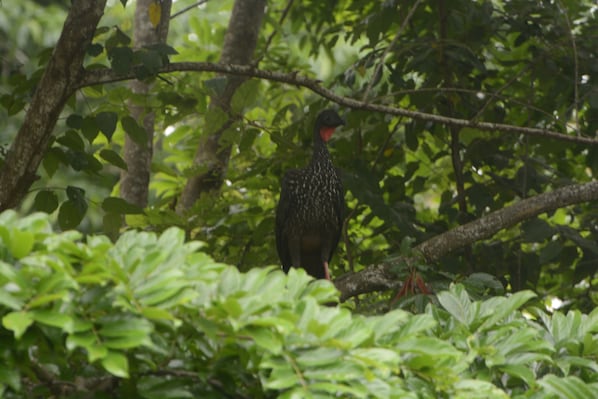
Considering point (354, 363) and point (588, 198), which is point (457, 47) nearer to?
point (588, 198)

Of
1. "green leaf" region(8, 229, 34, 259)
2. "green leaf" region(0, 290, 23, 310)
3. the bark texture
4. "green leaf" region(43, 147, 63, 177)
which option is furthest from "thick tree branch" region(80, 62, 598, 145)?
"green leaf" region(0, 290, 23, 310)

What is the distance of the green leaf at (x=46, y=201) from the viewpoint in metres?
3.39

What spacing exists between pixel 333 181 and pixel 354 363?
3.37 metres

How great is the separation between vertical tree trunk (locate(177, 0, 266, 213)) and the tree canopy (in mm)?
14

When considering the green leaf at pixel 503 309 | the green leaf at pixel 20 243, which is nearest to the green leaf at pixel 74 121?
the green leaf at pixel 503 309

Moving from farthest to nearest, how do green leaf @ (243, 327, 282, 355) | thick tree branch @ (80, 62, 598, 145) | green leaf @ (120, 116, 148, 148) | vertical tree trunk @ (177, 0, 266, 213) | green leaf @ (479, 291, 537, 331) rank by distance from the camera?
1. vertical tree trunk @ (177, 0, 266, 213)
2. green leaf @ (120, 116, 148, 148)
3. thick tree branch @ (80, 62, 598, 145)
4. green leaf @ (479, 291, 537, 331)
5. green leaf @ (243, 327, 282, 355)

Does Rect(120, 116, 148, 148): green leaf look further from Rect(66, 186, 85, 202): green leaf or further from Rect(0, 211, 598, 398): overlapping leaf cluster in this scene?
Rect(0, 211, 598, 398): overlapping leaf cluster

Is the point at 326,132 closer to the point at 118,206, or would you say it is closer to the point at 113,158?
the point at 113,158

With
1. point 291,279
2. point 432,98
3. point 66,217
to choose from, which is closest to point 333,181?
point 432,98

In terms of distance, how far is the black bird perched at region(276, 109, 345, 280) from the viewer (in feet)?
15.8

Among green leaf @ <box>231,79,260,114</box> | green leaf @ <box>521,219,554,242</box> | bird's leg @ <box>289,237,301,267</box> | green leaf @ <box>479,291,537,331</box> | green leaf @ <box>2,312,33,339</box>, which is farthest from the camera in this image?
bird's leg @ <box>289,237,301,267</box>

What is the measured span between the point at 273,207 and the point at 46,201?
2.04 m

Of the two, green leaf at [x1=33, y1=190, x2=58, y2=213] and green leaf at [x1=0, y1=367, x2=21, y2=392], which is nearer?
green leaf at [x1=0, y1=367, x2=21, y2=392]

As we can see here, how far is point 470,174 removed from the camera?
4668 millimetres
